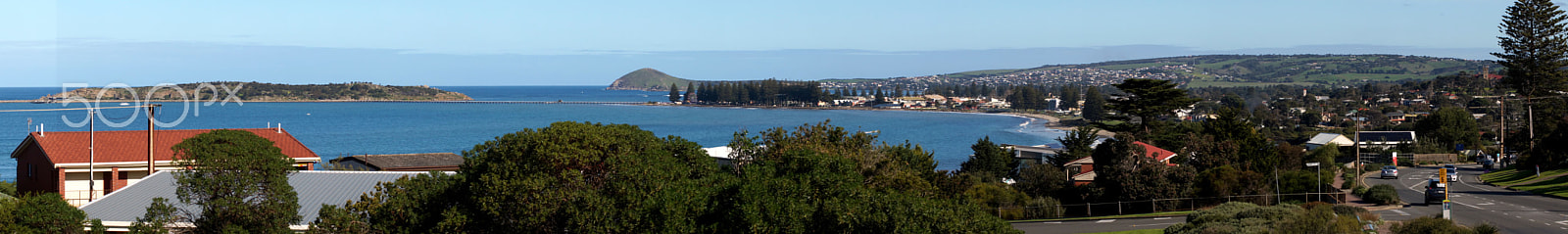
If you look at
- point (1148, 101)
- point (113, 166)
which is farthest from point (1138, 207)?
point (113, 166)

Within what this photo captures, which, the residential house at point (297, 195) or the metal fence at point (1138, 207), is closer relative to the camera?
the residential house at point (297, 195)

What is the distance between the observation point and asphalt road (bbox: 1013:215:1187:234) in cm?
2778

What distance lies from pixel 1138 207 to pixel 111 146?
28242 millimetres

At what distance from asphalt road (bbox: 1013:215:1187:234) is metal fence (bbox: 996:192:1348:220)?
2012 millimetres

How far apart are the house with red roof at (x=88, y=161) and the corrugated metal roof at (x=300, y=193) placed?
474 centimetres

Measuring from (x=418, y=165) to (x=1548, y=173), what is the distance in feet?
142

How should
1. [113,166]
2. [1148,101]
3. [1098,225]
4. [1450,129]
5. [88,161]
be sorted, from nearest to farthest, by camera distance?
[88,161] → [113,166] → [1098,225] → [1148,101] → [1450,129]

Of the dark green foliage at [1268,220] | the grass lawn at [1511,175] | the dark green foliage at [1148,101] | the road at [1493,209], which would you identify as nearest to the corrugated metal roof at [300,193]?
the dark green foliage at [1268,220]

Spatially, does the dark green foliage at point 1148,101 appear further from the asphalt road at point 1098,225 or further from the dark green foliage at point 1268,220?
the dark green foliage at point 1268,220

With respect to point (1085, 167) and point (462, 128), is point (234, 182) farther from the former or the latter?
point (462, 128)

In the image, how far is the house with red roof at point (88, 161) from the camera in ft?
83.1

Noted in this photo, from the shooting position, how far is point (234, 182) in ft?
46.6

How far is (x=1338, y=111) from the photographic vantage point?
Result: 138000 millimetres

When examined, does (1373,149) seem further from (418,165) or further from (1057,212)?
(418,165)
